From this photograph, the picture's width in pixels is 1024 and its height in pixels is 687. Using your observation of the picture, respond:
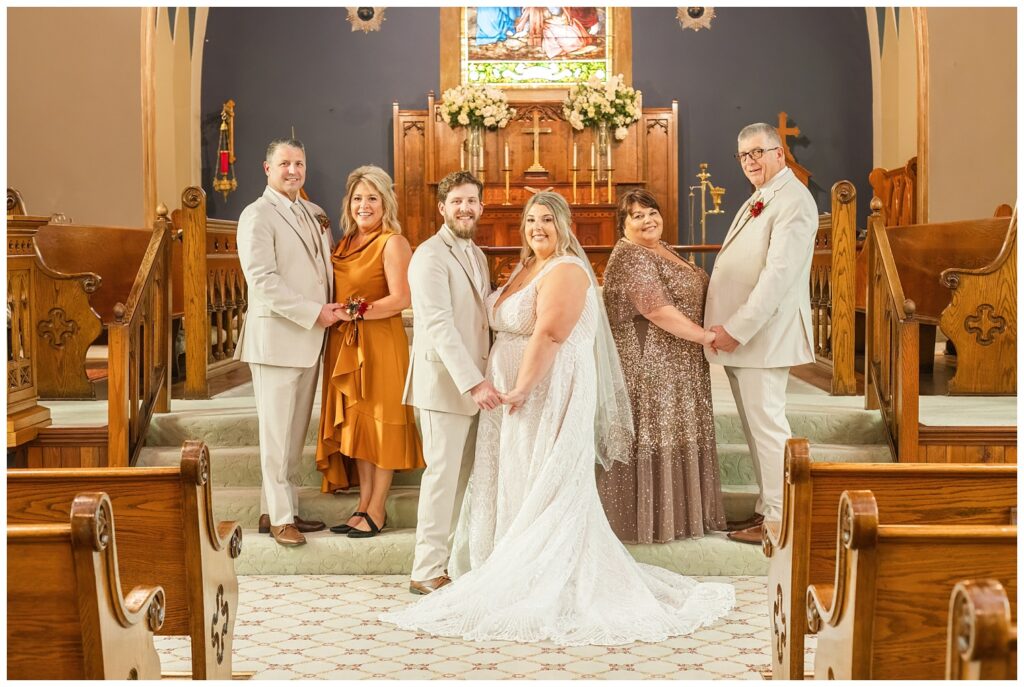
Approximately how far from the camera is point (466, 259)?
4434 millimetres

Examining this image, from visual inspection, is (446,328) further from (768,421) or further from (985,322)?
(985,322)

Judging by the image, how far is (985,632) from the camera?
1.52 m

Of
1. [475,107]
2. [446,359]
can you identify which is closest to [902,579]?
[446,359]

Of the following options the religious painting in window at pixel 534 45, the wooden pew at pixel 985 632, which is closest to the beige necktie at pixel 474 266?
the wooden pew at pixel 985 632

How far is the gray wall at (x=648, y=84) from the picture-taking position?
11.9 m

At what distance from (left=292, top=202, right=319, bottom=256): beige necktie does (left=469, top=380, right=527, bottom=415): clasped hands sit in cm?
99

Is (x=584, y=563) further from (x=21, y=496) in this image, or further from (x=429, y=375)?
(x=21, y=496)

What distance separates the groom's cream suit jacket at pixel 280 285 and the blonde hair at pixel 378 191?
19cm

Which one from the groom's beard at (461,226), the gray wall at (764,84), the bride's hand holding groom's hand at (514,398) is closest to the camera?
the bride's hand holding groom's hand at (514,398)

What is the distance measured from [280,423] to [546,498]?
118 centimetres

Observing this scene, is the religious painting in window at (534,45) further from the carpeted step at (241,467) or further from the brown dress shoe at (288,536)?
the brown dress shoe at (288,536)

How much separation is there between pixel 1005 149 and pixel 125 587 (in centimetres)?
870

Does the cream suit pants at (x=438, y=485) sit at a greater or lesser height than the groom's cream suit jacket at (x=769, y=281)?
lesser

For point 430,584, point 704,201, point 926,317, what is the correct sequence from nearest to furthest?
point 430,584 < point 926,317 < point 704,201
